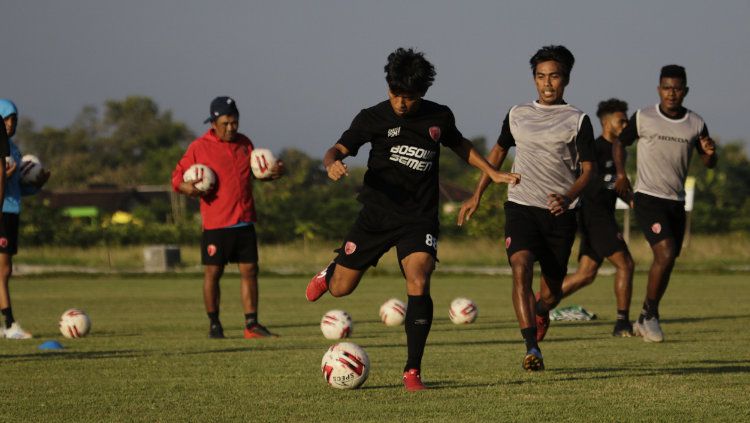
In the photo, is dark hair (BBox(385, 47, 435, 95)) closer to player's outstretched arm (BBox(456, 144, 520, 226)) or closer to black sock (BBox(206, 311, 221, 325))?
player's outstretched arm (BBox(456, 144, 520, 226))

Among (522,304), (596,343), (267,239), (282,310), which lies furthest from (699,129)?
(267,239)

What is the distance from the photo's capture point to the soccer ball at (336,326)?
13172mm

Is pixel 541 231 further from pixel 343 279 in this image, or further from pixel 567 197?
pixel 343 279

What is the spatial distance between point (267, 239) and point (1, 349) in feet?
117

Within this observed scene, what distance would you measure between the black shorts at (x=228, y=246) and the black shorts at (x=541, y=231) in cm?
461

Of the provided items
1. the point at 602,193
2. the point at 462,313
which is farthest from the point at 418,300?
the point at 462,313

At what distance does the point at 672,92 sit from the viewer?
493 inches

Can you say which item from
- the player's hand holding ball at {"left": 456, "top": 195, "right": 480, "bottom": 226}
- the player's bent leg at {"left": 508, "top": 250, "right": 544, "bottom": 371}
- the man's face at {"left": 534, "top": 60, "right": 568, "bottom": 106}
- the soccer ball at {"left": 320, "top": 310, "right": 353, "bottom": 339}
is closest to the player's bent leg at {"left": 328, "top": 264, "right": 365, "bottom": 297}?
the player's hand holding ball at {"left": 456, "top": 195, "right": 480, "bottom": 226}

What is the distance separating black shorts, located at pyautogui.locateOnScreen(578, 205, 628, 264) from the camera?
13.6m

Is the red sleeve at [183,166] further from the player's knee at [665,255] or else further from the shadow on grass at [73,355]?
the player's knee at [665,255]

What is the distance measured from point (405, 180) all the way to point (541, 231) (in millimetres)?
1632

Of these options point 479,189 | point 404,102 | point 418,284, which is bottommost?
point 418,284

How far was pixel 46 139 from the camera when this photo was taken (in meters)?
162

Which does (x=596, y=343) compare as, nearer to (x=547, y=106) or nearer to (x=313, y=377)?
(x=547, y=106)
